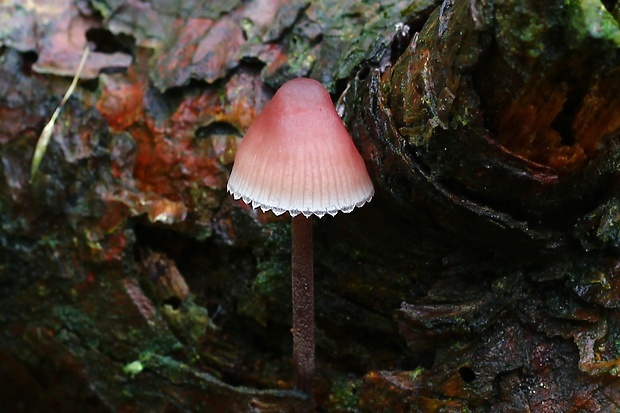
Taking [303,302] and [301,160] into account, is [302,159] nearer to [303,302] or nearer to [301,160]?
[301,160]

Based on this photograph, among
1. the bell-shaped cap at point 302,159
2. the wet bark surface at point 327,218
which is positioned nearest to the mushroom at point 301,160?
the bell-shaped cap at point 302,159

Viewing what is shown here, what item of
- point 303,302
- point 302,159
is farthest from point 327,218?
point 302,159

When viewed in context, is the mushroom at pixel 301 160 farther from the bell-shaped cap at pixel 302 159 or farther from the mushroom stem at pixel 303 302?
the mushroom stem at pixel 303 302

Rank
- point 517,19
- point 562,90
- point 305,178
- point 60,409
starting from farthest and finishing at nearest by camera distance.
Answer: point 60,409, point 305,178, point 562,90, point 517,19

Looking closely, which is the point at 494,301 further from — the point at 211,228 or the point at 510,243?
the point at 211,228

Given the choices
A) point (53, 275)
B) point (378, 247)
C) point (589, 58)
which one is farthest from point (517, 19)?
point (53, 275)
